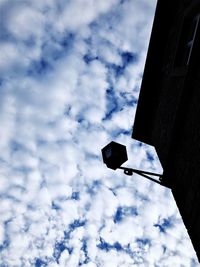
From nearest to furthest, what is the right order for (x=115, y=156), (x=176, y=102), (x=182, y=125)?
(x=182, y=125) → (x=176, y=102) → (x=115, y=156)

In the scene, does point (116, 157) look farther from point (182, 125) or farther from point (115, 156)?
point (182, 125)

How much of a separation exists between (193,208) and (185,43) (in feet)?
14.5

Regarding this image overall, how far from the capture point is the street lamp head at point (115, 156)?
6500 millimetres

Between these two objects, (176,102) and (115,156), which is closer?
(176,102)

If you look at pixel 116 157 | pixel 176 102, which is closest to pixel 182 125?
pixel 176 102

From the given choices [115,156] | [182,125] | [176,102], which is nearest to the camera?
[182,125]

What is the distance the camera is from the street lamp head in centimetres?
650

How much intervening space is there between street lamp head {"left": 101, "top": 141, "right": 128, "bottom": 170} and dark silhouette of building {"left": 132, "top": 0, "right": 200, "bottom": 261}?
3.25 ft

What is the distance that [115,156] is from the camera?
6488 millimetres

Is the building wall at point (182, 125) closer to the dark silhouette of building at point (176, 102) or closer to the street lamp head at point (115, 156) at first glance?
the dark silhouette of building at point (176, 102)

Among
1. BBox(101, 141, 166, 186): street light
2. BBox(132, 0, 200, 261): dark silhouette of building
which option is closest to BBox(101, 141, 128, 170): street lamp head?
BBox(101, 141, 166, 186): street light

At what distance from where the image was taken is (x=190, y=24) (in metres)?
7.05

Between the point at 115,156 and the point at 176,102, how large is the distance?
6.28 feet

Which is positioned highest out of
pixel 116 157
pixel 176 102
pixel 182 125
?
→ pixel 176 102
